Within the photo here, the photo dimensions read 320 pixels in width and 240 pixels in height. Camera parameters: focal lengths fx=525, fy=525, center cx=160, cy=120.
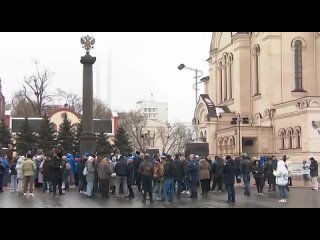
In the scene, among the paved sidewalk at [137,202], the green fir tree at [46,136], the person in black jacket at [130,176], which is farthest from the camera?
the green fir tree at [46,136]

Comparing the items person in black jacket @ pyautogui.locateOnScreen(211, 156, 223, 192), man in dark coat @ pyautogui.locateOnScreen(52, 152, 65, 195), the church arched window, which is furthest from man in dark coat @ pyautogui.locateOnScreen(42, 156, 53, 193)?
the church arched window

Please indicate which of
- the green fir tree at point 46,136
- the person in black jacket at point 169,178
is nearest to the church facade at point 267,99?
the green fir tree at point 46,136

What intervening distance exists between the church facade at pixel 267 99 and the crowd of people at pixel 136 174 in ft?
91.0

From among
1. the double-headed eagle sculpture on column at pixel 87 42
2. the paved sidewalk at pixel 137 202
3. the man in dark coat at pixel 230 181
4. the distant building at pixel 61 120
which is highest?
the double-headed eagle sculpture on column at pixel 87 42

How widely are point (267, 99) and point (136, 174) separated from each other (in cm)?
3887

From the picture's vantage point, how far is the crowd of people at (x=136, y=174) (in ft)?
67.1

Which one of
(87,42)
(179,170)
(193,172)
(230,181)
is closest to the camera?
(230,181)

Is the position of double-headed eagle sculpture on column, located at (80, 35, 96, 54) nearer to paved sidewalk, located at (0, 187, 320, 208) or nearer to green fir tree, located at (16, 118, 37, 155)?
paved sidewalk, located at (0, 187, 320, 208)

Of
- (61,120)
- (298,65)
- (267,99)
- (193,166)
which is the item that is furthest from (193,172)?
(61,120)

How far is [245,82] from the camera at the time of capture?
6438cm

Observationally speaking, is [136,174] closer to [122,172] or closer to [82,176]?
[122,172]

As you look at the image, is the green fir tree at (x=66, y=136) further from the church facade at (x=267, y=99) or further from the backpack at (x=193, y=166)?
the backpack at (x=193, y=166)

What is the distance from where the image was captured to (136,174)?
23297mm

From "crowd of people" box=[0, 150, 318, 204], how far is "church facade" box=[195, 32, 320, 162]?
27.7 meters
